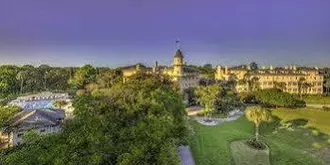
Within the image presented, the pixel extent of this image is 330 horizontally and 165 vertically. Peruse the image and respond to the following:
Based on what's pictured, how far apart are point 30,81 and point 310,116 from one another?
80.9m

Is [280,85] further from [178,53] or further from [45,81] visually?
[45,81]

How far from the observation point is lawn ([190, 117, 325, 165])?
118 feet

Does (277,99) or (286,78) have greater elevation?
(286,78)

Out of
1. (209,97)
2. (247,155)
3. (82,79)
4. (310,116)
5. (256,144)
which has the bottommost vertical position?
(247,155)

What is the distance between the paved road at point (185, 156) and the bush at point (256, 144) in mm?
7436

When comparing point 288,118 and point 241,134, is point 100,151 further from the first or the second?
point 288,118

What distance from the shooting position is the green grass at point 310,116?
5241 centimetres

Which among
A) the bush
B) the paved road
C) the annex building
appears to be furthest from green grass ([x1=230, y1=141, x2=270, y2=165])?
the annex building

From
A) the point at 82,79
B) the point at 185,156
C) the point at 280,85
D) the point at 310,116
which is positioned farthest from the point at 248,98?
the point at 82,79

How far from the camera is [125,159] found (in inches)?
717

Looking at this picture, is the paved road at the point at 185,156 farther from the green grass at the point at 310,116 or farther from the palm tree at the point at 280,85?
the palm tree at the point at 280,85

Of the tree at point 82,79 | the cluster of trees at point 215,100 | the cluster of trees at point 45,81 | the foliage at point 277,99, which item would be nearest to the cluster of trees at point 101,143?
the cluster of trees at point 215,100

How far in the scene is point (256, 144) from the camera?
40.4m

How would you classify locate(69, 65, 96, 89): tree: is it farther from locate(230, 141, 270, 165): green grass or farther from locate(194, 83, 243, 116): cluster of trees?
locate(230, 141, 270, 165): green grass
